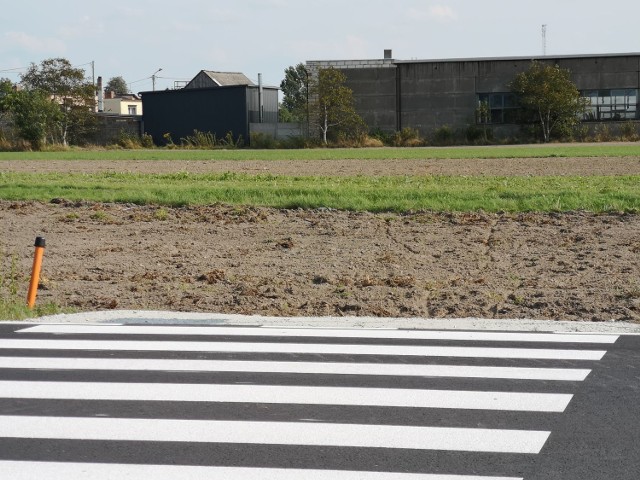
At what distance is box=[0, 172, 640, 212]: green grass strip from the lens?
17812mm

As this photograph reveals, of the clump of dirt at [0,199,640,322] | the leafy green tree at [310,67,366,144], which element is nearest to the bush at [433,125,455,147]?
the leafy green tree at [310,67,366,144]

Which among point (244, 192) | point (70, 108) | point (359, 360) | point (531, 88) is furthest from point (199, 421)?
point (70, 108)

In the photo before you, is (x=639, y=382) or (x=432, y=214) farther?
(x=432, y=214)

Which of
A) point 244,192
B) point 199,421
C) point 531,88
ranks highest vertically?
point 531,88

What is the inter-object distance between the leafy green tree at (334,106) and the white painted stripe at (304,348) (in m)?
54.6

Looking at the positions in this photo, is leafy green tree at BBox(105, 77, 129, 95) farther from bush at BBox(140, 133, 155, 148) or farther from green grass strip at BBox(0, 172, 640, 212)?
green grass strip at BBox(0, 172, 640, 212)

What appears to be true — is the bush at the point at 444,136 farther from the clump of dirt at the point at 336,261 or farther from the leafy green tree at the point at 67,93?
the clump of dirt at the point at 336,261

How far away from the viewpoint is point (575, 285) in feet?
35.7

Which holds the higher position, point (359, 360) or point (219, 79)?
point (219, 79)

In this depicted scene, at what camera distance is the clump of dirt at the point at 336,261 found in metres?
10.2

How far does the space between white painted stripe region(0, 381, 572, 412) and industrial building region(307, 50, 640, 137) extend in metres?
56.4

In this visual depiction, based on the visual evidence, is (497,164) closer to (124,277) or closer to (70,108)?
(124,277)

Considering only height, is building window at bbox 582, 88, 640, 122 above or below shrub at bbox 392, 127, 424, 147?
above

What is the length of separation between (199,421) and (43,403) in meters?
1.24
